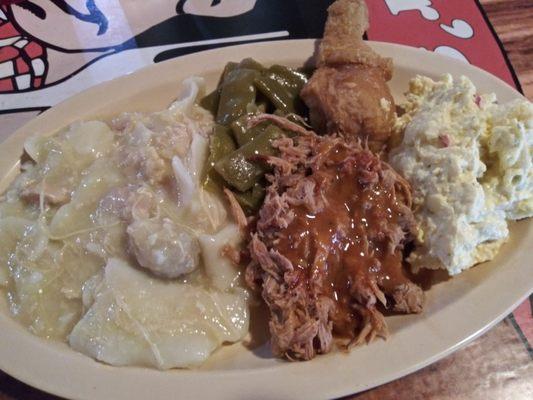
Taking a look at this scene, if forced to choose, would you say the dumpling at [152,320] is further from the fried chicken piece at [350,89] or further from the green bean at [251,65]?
the green bean at [251,65]

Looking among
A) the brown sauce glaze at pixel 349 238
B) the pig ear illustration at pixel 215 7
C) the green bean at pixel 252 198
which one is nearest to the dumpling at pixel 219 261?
the green bean at pixel 252 198

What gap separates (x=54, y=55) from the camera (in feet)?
12.7

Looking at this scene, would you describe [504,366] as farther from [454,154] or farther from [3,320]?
[3,320]

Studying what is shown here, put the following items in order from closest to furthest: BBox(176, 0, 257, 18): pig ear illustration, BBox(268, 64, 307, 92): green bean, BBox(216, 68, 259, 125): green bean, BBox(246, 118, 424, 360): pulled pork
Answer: BBox(246, 118, 424, 360): pulled pork
BBox(216, 68, 259, 125): green bean
BBox(268, 64, 307, 92): green bean
BBox(176, 0, 257, 18): pig ear illustration

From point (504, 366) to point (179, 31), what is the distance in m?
3.21

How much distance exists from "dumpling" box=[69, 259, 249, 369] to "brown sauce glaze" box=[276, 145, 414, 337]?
44cm

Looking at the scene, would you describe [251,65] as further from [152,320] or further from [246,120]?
[152,320]

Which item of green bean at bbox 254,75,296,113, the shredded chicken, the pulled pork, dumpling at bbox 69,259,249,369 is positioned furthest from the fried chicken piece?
dumpling at bbox 69,259,249,369

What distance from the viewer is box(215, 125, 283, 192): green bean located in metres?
2.65

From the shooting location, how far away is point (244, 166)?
266cm

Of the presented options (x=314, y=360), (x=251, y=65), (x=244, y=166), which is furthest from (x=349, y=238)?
(x=251, y=65)

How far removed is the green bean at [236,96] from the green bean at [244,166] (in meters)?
0.31

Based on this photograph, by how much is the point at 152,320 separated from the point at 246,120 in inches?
46.6

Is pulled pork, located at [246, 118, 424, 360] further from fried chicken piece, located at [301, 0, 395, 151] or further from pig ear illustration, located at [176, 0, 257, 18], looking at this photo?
pig ear illustration, located at [176, 0, 257, 18]
